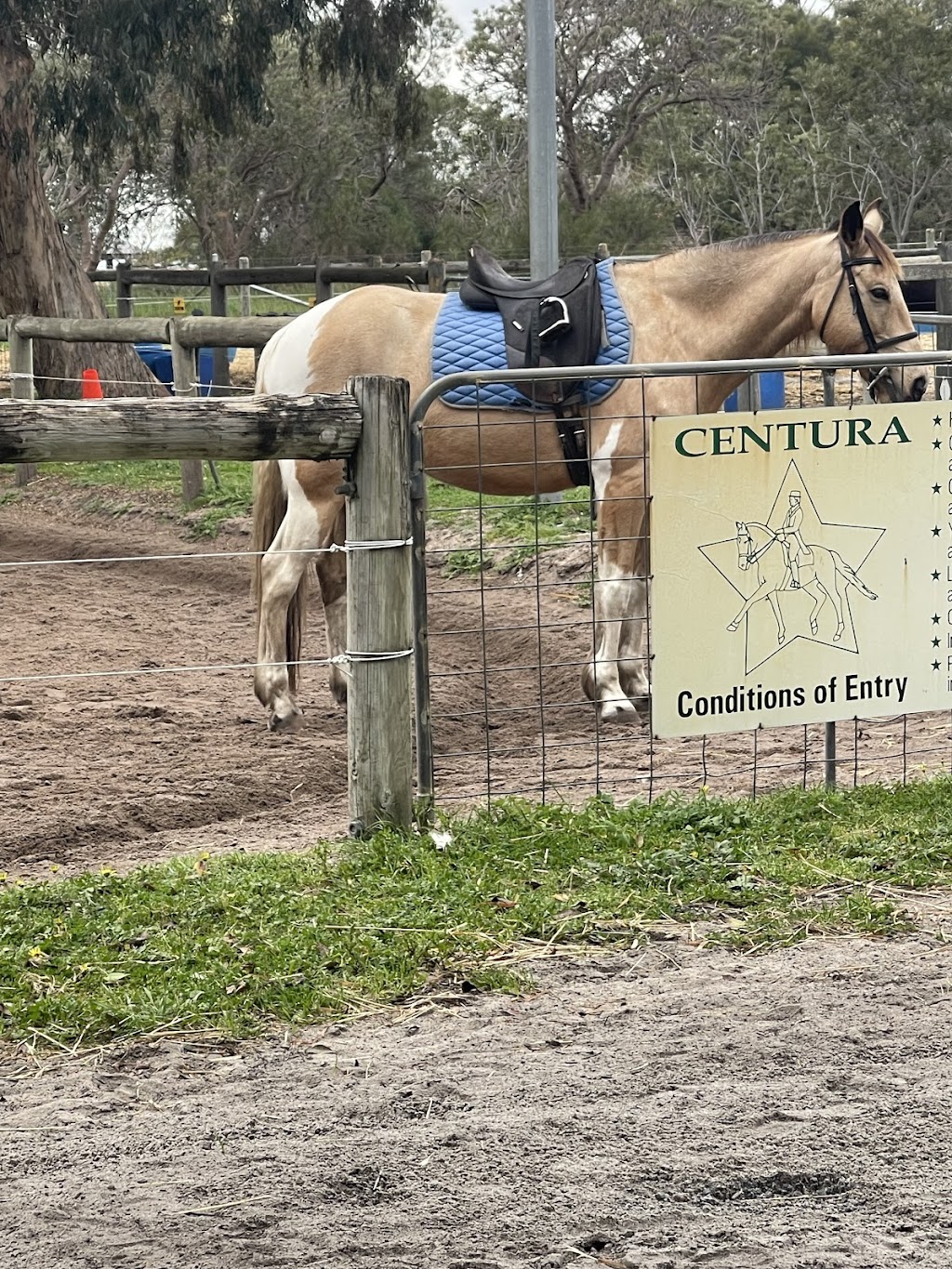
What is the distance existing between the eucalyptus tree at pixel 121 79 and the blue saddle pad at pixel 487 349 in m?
11.0

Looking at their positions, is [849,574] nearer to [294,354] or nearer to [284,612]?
[284,612]

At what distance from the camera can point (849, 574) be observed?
17.6 ft

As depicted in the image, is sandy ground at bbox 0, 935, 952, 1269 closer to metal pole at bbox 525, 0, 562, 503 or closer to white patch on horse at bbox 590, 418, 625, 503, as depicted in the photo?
white patch on horse at bbox 590, 418, 625, 503

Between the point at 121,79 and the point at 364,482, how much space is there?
1761cm

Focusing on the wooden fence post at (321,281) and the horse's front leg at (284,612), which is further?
the wooden fence post at (321,281)

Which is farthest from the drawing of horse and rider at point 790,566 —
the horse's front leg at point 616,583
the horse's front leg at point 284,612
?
the horse's front leg at point 284,612

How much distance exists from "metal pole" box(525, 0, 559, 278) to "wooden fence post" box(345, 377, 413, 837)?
490 cm

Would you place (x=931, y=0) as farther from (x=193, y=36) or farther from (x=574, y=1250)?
(x=574, y=1250)

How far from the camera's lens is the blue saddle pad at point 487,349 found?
7.24 m

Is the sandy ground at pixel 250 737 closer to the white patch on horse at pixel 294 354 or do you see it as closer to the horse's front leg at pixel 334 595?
the horse's front leg at pixel 334 595

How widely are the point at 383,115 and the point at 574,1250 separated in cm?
2361

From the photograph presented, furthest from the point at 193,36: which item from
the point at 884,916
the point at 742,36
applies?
the point at 742,36

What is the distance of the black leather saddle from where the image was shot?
716 cm

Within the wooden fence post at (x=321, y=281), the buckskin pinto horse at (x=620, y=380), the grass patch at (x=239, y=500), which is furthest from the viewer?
the wooden fence post at (x=321, y=281)
